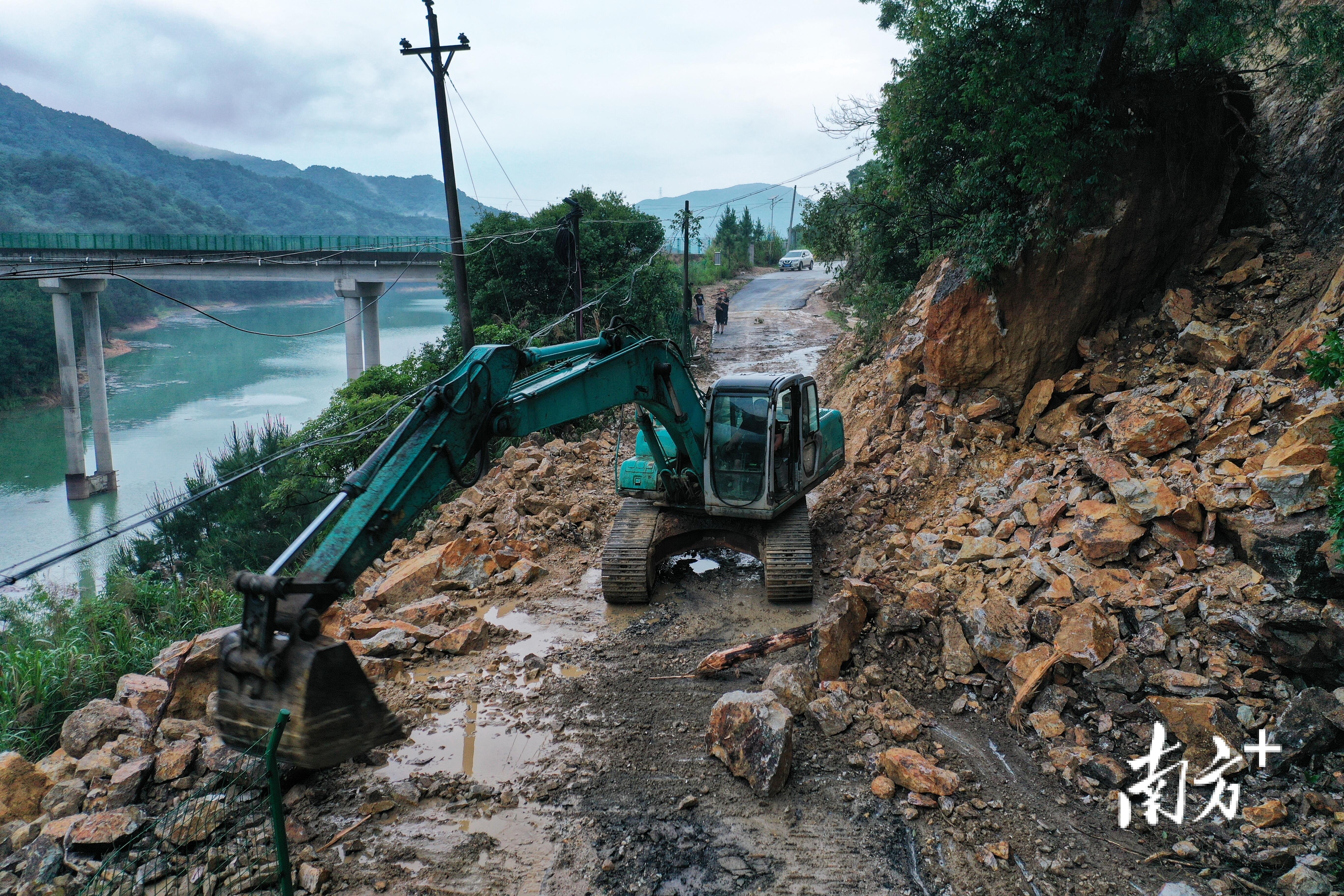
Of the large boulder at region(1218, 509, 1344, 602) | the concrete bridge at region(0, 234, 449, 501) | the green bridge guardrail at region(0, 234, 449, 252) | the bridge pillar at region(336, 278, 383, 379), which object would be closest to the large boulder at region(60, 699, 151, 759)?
the large boulder at region(1218, 509, 1344, 602)

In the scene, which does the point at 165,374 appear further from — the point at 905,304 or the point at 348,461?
the point at 905,304

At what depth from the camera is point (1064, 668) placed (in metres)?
5.91

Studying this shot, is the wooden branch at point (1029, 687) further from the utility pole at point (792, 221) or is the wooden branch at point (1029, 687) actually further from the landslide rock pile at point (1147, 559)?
the utility pole at point (792, 221)

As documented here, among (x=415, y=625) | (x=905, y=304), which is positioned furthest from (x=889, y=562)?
(x=905, y=304)

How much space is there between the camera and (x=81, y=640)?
369 inches

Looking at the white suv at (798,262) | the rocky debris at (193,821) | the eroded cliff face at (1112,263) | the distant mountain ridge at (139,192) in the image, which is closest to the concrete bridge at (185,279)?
the distant mountain ridge at (139,192)

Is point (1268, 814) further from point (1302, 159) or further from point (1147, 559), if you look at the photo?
point (1302, 159)

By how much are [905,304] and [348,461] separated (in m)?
11.9

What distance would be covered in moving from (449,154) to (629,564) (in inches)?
409

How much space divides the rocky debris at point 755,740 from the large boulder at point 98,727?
407 cm

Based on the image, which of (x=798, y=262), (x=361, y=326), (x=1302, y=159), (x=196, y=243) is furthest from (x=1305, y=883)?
(x=798, y=262)

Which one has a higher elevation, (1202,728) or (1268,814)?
(1202,728)

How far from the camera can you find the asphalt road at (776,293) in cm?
3378

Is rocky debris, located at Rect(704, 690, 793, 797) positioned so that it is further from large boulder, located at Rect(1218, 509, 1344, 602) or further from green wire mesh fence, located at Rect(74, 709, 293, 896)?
large boulder, located at Rect(1218, 509, 1344, 602)
